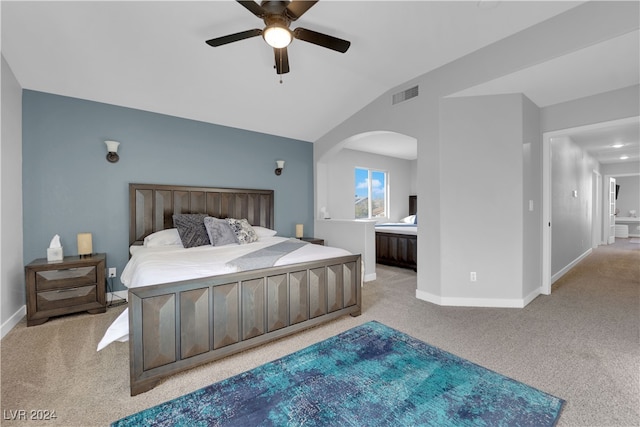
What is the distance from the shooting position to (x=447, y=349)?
93.8 inches

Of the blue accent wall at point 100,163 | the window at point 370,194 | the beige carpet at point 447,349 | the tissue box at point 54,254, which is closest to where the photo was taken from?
the beige carpet at point 447,349

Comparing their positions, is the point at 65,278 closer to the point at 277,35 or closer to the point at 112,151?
the point at 112,151

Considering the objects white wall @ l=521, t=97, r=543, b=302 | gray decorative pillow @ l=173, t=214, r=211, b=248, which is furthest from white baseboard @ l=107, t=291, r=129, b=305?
white wall @ l=521, t=97, r=543, b=302

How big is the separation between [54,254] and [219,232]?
1772 millimetres

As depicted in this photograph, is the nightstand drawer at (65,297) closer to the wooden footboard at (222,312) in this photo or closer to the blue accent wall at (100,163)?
the blue accent wall at (100,163)

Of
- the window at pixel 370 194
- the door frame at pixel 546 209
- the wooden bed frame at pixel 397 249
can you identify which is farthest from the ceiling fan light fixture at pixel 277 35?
the window at pixel 370 194

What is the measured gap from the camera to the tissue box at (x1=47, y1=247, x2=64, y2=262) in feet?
10.0

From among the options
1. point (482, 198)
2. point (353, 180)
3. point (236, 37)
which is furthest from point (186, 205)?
point (482, 198)

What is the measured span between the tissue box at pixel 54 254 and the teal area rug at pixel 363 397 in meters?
2.47

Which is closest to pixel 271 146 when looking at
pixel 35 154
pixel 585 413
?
pixel 35 154

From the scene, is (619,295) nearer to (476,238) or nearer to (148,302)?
(476,238)

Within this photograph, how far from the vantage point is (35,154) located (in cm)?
321

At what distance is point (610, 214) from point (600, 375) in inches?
388

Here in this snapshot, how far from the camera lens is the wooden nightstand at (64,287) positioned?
9.25 feet
